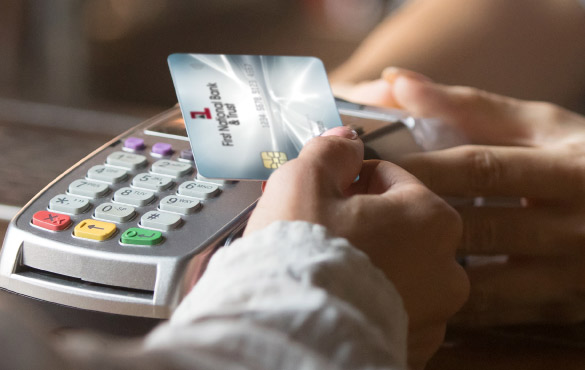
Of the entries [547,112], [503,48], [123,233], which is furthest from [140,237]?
[503,48]

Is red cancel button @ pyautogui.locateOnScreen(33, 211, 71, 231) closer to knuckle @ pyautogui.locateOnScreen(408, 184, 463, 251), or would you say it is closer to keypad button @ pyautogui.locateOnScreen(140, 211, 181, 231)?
keypad button @ pyautogui.locateOnScreen(140, 211, 181, 231)

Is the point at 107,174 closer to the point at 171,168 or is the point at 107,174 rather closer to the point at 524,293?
the point at 171,168

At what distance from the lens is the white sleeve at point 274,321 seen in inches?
6.2

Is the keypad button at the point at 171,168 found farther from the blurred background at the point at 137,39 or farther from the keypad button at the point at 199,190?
the blurred background at the point at 137,39

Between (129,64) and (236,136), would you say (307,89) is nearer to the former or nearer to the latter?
(236,136)

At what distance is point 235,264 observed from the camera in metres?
0.20

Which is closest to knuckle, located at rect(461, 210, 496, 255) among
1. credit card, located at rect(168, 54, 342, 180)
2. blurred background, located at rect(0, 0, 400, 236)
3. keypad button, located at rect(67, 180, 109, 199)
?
credit card, located at rect(168, 54, 342, 180)

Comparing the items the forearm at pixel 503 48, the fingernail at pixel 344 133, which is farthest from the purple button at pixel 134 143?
the forearm at pixel 503 48

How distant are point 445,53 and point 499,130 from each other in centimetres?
29

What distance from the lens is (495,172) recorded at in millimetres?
382

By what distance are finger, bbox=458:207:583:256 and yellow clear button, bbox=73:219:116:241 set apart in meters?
0.22

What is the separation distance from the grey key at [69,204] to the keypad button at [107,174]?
0.02 metres

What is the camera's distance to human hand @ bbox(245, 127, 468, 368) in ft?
0.75

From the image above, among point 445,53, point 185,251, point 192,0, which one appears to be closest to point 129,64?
point 192,0
